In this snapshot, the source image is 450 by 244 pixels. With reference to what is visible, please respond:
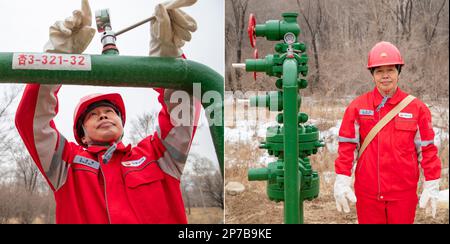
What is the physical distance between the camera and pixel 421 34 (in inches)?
166

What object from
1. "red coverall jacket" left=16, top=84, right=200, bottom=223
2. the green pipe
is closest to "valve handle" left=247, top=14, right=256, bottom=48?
the green pipe

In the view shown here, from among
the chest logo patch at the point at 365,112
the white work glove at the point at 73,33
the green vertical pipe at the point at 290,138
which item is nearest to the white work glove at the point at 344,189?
the chest logo patch at the point at 365,112

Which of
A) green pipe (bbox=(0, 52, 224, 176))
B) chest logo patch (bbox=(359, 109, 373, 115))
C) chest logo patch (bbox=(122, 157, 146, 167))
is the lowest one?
chest logo patch (bbox=(122, 157, 146, 167))

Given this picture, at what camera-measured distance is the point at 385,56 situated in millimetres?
2736

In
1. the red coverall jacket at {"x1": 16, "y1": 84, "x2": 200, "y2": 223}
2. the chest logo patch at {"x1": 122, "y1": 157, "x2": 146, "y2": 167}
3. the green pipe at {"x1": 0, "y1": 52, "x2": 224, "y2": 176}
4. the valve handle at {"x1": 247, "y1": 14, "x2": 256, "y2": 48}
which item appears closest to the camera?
the green pipe at {"x1": 0, "y1": 52, "x2": 224, "y2": 176}

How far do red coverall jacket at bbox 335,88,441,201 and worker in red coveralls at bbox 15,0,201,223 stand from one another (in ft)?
2.55

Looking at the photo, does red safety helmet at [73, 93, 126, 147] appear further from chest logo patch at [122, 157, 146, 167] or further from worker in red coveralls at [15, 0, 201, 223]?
chest logo patch at [122, 157, 146, 167]

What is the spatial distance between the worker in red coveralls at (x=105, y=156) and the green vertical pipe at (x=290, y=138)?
468mm

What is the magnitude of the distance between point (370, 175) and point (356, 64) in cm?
172

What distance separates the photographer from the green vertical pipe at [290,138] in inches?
88.9

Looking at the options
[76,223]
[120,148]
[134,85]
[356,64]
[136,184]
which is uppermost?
[356,64]

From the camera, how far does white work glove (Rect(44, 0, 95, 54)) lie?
230cm

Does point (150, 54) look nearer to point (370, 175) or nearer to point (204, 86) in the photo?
point (204, 86)

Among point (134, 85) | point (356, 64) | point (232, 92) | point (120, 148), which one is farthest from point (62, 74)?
point (356, 64)
